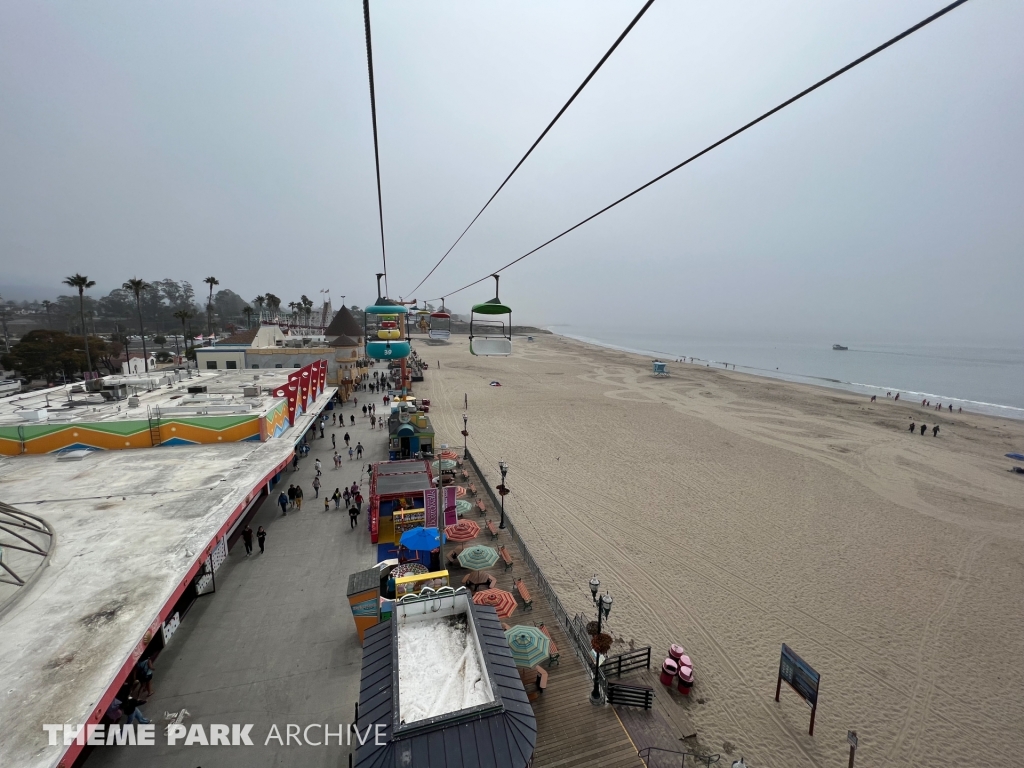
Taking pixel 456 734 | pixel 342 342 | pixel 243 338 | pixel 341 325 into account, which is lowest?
pixel 456 734

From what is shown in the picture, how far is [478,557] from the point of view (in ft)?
37.1

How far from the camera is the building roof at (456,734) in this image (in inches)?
173

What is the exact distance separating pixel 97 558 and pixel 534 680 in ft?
30.2

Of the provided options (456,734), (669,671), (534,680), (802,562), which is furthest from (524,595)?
(802,562)

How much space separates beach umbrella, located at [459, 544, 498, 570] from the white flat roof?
238 inches

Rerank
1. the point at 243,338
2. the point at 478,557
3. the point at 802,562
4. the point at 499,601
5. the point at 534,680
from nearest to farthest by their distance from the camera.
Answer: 1. the point at 534,680
2. the point at 499,601
3. the point at 478,557
4. the point at 802,562
5. the point at 243,338

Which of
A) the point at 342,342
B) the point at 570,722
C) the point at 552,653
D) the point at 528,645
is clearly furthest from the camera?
the point at 342,342

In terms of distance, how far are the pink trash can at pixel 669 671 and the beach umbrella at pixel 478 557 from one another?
4.75 metres

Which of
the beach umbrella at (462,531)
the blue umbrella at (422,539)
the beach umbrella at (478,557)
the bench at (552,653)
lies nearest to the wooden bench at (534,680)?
the bench at (552,653)

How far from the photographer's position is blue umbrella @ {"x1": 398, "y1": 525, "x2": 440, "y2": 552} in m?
11.1

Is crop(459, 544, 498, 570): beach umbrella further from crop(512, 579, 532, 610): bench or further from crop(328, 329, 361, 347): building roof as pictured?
crop(328, 329, 361, 347): building roof

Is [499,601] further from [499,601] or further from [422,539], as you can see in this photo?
[422,539]

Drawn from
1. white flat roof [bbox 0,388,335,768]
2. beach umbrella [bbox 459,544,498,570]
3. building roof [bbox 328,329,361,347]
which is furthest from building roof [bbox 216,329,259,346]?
beach umbrella [bbox 459,544,498,570]

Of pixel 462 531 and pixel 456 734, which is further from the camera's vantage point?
pixel 462 531
